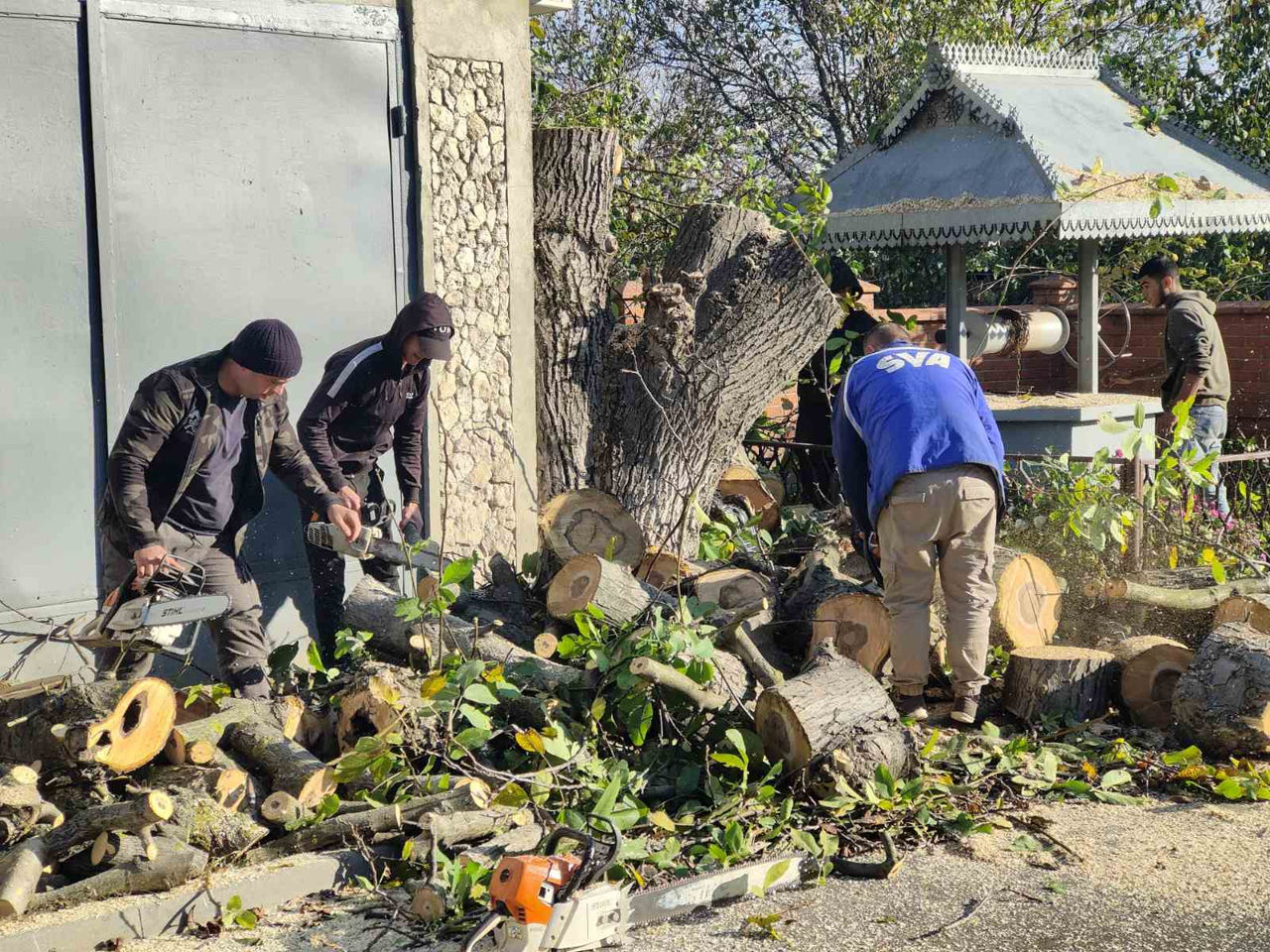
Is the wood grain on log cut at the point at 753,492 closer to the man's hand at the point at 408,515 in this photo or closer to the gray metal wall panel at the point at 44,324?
the man's hand at the point at 408,515

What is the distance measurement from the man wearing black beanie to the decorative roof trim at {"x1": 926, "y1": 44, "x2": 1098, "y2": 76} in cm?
553

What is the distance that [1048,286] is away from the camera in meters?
13.1

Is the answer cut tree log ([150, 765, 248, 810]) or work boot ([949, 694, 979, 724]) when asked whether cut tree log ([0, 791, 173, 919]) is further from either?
work boot ([949, 694, 979, 724])

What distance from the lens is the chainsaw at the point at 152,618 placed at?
4.70m

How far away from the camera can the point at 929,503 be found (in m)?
5.56

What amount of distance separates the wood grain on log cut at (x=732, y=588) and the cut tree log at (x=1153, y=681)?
1.59 meters

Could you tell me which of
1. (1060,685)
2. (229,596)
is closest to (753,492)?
(1060,685)

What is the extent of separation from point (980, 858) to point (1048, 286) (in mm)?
9571

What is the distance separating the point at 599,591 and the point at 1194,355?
15.9ft

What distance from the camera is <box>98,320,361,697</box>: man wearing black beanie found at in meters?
5.13

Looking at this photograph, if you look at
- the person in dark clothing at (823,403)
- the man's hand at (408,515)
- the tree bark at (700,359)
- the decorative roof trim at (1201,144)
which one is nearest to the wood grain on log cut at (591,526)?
the tree bark at (700,359)

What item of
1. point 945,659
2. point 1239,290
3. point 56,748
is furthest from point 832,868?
point 1239,290

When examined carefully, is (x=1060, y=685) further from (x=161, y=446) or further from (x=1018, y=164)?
(x=1018, y=164)

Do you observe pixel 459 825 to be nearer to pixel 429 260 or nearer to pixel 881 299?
pixel 429 260
